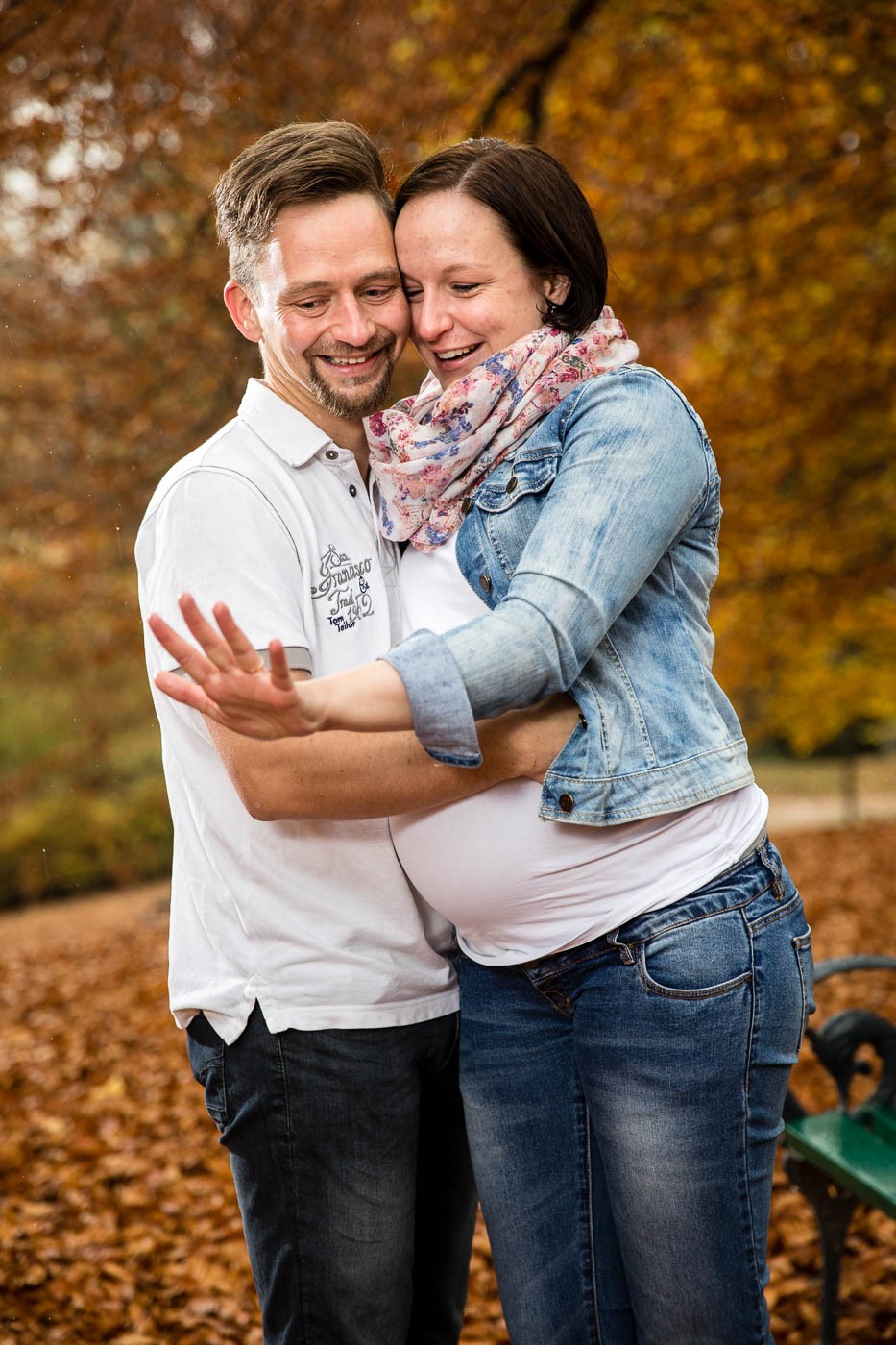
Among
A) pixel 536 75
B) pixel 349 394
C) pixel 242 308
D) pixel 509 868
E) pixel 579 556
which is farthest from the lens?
pixel 536 75

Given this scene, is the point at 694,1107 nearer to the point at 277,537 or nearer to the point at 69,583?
the point at 277,537

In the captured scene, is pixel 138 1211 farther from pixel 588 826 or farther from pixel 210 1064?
pixel 588 826


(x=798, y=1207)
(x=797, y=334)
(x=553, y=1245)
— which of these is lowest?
(x=798, y=1207)

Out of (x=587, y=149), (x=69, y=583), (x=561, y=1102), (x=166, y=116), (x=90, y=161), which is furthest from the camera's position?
(x=69, y=583)

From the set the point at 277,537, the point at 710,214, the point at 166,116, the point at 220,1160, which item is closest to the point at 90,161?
the point at 166,116

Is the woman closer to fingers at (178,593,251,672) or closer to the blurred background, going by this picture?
fingers at (178,593,251,672)

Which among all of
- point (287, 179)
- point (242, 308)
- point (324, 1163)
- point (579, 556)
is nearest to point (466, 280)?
point (287, 179)

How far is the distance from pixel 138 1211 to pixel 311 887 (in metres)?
2.76

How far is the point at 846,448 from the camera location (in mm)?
8711

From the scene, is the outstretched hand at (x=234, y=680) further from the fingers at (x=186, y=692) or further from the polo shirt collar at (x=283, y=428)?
the polo shirt collar at (x=283, y=428)

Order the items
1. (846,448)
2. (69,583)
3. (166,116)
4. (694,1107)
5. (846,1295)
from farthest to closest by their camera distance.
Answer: (69,583)
(846,448)
(166,116)
(846,1295)
(694,1107)

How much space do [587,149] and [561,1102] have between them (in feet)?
19.7

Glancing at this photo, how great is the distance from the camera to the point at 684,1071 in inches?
71.6

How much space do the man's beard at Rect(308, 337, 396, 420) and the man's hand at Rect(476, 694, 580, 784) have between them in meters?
0.64
